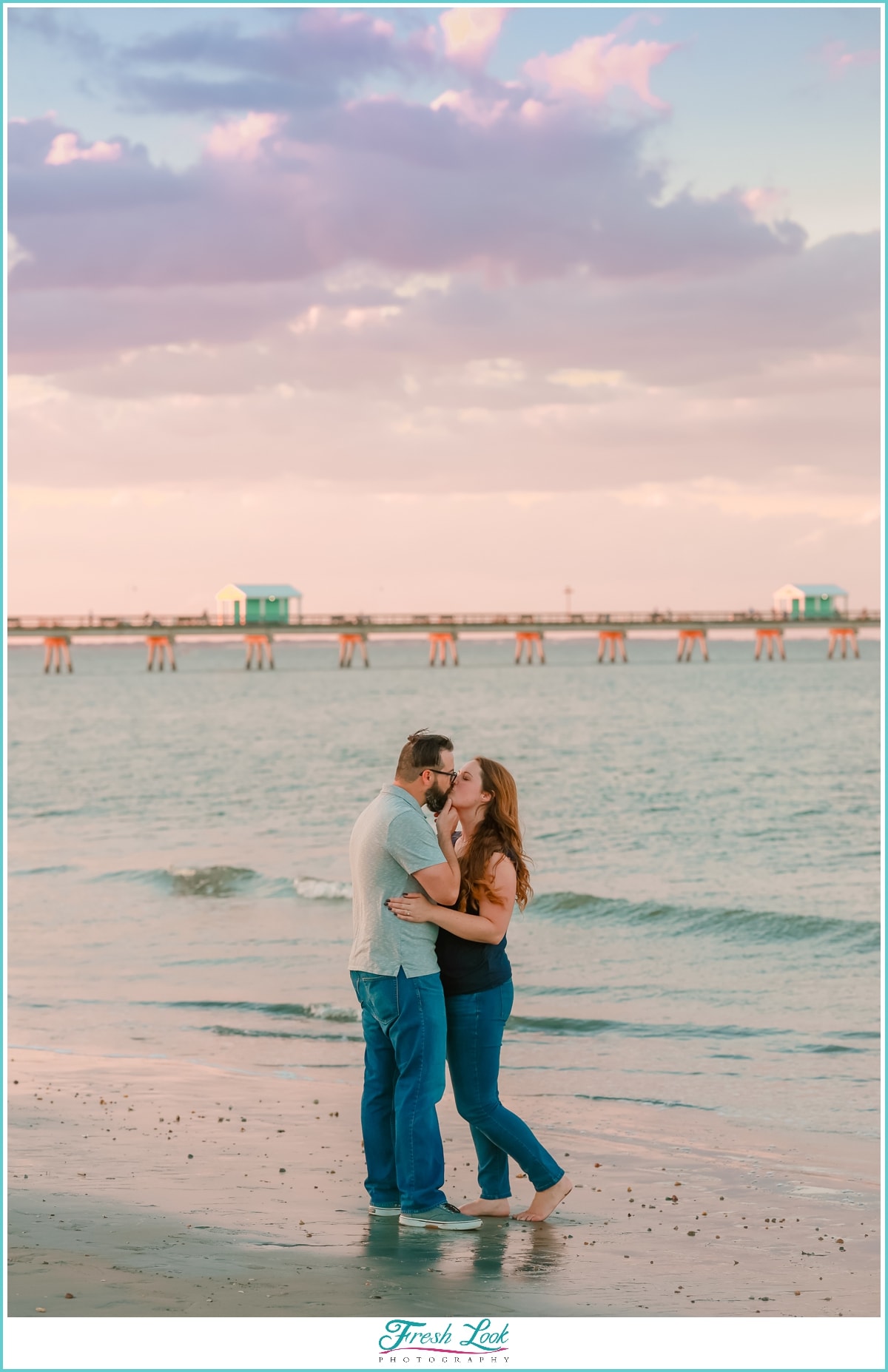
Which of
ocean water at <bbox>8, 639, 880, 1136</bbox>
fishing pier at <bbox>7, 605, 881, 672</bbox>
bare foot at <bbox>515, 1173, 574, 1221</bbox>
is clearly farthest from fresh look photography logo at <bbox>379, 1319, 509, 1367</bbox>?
fishing pier at <bbox>7, 605, 881, 672</bbox>

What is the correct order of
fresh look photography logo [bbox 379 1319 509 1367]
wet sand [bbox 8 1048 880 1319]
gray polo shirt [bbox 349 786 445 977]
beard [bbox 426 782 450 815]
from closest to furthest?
fresh look photography logo [bbox 379 1319 509 1367], wet sand [bbox 8 1048 880 1319], gray polo shirt [bbox 349 786 445 977], beard [bbox 426 782 450 815]

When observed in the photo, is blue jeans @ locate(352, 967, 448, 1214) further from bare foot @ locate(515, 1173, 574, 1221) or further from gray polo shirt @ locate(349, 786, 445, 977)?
bare foot @ locate(515, 1173, 574, 1221)

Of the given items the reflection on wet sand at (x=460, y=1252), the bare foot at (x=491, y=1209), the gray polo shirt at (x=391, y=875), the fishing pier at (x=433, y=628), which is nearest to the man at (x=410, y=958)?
the gray polo shirt at (x=391, y=875)

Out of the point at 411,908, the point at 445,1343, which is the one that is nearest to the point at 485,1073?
the point at 411,908

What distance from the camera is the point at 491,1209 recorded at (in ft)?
20.2

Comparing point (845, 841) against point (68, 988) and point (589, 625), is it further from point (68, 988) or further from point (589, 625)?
point (589, 625)

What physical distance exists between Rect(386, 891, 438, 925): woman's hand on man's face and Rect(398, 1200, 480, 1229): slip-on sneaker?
120 cm

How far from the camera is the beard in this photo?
5863mm

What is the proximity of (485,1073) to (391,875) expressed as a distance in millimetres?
912

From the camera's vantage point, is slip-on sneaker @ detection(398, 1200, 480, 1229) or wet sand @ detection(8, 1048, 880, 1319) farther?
slip-on sneaker @ detection(398, 1200, 480, 1229)

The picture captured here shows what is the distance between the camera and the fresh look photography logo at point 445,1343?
4.63 meters

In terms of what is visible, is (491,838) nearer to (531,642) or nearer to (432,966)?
(432,966)

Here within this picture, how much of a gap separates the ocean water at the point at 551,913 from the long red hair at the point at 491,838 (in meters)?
3.23

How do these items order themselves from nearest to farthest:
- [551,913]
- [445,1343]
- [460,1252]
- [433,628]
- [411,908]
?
[445,1343] → [460,1252] → [411,908] → [551,913] → [433,628]
